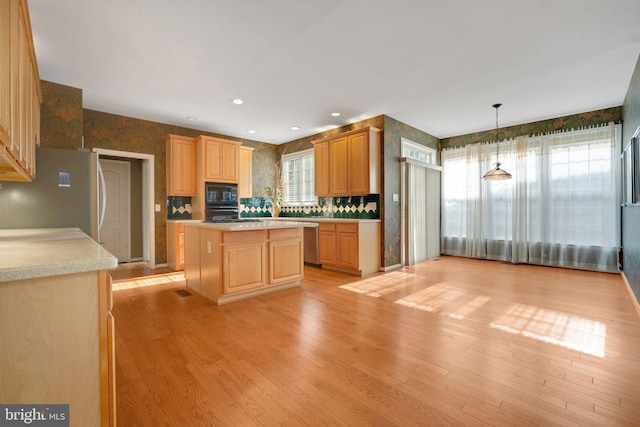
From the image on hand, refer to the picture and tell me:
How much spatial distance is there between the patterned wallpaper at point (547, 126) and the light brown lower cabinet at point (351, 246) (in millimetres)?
3087

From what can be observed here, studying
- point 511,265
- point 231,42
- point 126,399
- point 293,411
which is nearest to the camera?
point 293,411

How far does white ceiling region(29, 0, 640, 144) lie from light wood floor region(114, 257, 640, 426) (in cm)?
274

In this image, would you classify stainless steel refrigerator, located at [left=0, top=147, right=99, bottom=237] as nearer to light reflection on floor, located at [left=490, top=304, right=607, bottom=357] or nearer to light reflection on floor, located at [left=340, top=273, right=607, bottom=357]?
light reflection on floor, located at [left=340, top=273, right=607, bottom=357]

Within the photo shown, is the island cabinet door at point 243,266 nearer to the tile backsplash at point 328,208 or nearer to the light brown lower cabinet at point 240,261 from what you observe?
the light brown lower cabinet at point 240,261

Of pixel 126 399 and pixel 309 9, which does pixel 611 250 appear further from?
pixel 126 399

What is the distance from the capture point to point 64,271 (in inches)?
38.5

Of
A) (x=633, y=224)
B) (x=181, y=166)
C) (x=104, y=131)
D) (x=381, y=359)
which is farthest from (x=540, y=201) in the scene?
(x=104, y=131)

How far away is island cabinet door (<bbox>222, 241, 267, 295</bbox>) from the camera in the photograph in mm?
3320

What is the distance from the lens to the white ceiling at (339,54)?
243cm

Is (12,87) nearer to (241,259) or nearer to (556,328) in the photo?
(241,259)

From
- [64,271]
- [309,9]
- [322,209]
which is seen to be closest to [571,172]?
[322,209]

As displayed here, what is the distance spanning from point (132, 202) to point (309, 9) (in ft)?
18.7

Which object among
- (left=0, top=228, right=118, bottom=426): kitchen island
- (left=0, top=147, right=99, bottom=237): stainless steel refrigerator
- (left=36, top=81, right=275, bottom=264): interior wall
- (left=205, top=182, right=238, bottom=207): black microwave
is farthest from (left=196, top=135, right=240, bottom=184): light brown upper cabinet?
(left=0, top=228, right=118, bottom=426): kitchen island

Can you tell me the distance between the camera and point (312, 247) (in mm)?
5590
